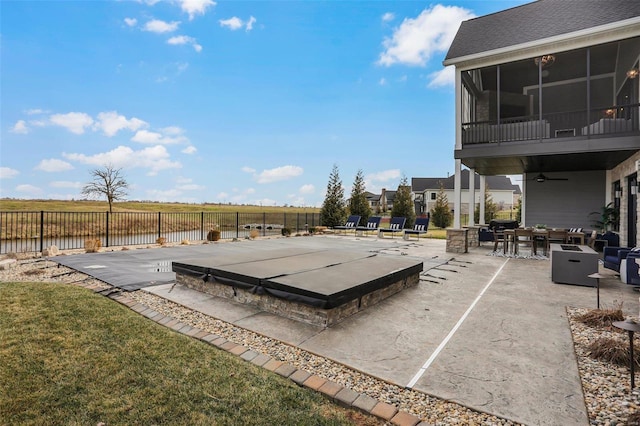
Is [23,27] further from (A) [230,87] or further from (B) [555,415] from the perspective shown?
(B) [555,415]

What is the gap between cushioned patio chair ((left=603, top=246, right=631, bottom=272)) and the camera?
5250 mm

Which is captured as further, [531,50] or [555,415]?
[531,50]

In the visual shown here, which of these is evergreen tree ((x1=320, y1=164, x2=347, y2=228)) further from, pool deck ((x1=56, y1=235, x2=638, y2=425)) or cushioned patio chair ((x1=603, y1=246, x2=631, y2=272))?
cushioned patio chair ((x1=603, y1=246, x2=631, y2=272))

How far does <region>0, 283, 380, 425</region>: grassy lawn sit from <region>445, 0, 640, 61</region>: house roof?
31.1ft

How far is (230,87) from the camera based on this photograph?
16.0m

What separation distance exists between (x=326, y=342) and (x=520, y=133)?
865cm

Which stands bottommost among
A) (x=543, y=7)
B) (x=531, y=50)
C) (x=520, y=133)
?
(x=520, y=133)

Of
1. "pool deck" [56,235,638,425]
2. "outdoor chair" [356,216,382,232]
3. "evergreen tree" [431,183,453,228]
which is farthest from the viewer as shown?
"evergreen tree" [431,183,453,228]

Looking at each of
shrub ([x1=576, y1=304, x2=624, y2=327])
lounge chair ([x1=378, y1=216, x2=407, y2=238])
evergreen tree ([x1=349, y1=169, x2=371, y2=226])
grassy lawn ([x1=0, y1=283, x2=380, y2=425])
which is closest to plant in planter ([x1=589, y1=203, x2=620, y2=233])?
lounge chair ([x1=378, y1=216, x2=407, y2=238])

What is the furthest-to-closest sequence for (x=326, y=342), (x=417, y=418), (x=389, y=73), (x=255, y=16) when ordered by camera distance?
1. (x=389, y=73)
2. (x=255, y=16)
3. (x=326, y=342)
4. (x=417, y=418)

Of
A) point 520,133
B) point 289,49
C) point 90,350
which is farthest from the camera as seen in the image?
point 289,49

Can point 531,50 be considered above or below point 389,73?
below

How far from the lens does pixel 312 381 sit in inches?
85.8

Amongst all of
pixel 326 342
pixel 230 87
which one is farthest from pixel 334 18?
pixel 326 342
